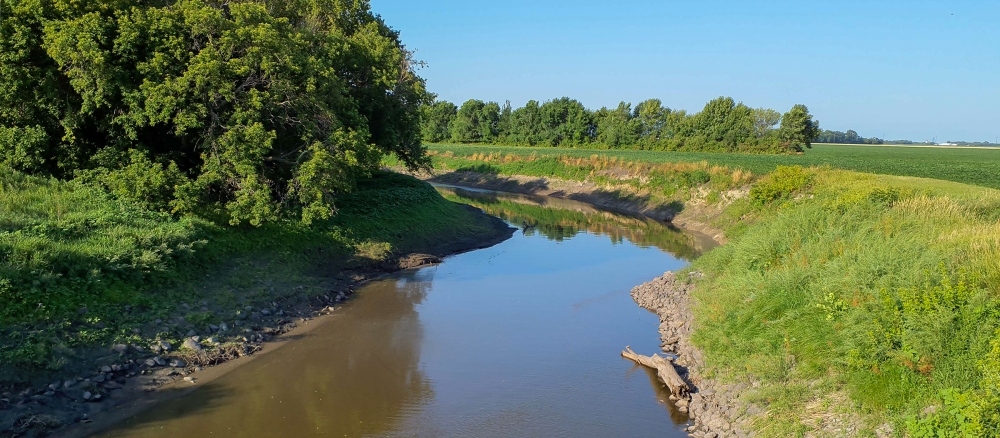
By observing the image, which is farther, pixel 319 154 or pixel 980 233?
pixel 319 154

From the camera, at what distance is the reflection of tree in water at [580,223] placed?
103 ft

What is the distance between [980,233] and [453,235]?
66.1 ft

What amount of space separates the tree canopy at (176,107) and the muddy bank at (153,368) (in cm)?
306

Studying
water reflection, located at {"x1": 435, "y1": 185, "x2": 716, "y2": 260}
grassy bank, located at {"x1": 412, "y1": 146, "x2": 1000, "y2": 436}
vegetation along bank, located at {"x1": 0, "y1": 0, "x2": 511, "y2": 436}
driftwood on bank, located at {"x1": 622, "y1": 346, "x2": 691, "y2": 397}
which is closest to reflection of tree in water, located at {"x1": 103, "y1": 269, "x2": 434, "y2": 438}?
vegetation along bank, located at {"x1": 0, "y1": 0, "x2": 511, "y2": 436}

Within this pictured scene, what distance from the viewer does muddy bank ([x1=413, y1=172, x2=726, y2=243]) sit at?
1459 inches

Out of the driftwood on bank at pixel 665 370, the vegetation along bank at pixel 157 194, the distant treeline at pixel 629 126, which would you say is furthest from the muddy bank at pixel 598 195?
the vegetation along bank at pixel 157 194

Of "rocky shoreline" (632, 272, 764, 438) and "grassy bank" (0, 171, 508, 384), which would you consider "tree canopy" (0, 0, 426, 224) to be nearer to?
"grassy bank" (0, 171, 508, 384)

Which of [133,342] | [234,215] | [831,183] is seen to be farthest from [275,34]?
[831,183]

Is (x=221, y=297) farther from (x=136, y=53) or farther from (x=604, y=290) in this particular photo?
(x=604, y=290)

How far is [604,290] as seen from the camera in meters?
21.0

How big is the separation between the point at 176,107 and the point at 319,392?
955cm

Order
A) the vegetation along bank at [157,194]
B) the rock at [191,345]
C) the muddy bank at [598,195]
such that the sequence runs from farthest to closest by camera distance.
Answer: the muddy bank at [598,195]
the rock at [191,345]
the vegetation along bank at [157,194]

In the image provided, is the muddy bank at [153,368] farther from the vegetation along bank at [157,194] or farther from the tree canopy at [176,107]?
the tree canopy at [176,107]

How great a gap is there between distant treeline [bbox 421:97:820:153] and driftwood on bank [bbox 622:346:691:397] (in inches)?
2219
